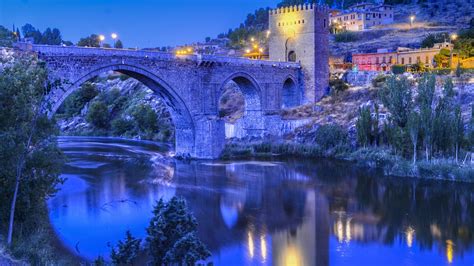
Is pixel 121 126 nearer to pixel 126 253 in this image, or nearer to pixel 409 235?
pixel 409 235

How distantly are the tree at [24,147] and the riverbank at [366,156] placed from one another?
1599 centimetres

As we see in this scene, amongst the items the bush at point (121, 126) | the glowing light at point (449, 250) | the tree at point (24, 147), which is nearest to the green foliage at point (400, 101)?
the glowing light at point (449, 250)

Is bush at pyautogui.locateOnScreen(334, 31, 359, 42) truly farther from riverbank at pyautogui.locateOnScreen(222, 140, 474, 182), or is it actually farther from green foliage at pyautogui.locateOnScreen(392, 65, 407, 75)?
riverbank at pyautogui.locateOnScreen(222, 140, 474, 182)

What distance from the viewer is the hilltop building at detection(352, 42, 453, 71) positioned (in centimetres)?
4100

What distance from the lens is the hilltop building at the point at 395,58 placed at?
41.0 meters

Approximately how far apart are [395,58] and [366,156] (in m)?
21.2

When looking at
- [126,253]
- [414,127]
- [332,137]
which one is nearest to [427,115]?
[414,127]

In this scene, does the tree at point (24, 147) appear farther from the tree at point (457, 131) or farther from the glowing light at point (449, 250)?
the tree at point (457, 131)

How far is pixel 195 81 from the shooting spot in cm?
2662

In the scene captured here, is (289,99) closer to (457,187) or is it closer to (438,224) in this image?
(457,187)

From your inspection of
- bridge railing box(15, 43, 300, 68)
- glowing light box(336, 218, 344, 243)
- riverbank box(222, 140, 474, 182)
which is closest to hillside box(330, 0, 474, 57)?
bridge railing box(15, 43, 300, 68)

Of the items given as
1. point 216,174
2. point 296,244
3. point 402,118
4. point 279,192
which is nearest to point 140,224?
point 296,244

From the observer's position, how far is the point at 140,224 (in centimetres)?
1523

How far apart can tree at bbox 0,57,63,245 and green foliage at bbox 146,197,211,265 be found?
10.1ft
